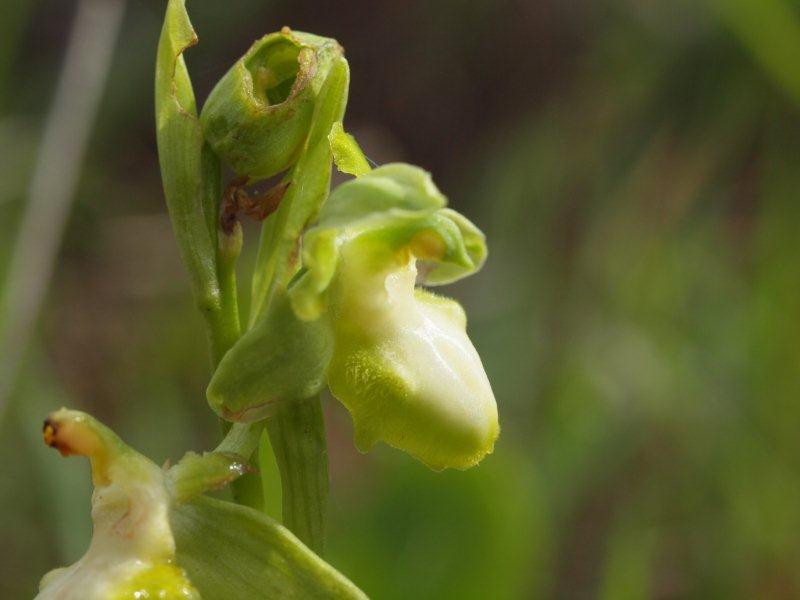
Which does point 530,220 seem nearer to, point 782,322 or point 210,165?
point 782,322

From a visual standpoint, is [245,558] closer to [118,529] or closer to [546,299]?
[118,529]

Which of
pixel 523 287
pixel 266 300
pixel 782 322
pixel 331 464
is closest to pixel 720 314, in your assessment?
pixel 782 322

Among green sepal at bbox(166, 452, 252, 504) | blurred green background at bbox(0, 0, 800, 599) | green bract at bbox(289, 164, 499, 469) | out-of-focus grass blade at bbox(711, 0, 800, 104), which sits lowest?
blurred green background at bbox(0, 0, 800, 599)

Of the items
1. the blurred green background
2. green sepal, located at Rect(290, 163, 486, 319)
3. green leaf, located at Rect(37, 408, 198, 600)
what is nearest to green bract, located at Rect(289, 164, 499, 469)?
green sepal, located at Rect(290, 163, 486, 319)

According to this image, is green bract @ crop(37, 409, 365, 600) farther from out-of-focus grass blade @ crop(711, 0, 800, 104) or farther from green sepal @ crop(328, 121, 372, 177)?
out-of-focus grass blade @ crop(711, 0, 800, 104)

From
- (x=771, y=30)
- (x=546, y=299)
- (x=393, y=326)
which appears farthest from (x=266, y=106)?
(x=546, y=299)

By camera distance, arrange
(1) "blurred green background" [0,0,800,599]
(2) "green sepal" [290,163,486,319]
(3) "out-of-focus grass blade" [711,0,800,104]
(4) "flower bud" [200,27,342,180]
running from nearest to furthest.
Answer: (2) "green sepal" [290,163,486,319] < (4) "flower bud" [200,27,342,180] < (1) "blurred green background" [0,0,800,599] < (3) "out-of-focus grass blade" [711,0,800,104]

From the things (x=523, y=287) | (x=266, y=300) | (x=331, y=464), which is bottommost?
(x=331, y=464)

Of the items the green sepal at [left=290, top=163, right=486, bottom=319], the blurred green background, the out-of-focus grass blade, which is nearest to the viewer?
the green sepal at [left=290, top=163, right=486, bottom=319]

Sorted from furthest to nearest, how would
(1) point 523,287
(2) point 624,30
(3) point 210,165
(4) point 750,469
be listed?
(2) point 624,30 < (1) point 523,287 < (4) point 750,469 < (3) point 210,165
